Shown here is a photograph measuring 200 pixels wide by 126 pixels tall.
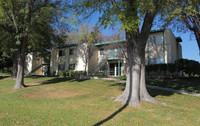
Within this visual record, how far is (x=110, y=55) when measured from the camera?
22297mm

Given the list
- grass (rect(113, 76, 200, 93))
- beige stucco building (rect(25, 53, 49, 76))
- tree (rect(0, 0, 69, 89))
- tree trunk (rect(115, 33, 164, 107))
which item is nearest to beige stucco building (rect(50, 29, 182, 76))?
beige stucco building (rect(25, 53, 49, 76))

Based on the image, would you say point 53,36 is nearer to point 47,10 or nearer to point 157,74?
point 47,10

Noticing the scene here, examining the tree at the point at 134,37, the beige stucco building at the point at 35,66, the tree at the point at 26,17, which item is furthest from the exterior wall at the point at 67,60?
the tree at the point at 134,37

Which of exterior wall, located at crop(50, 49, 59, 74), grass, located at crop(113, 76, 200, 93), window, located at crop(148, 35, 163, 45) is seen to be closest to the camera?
grass, located at crop(113, 76, 200, 93)

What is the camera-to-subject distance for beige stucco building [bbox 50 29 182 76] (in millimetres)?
18156

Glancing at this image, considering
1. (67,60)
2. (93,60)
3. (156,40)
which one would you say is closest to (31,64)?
(67,60)

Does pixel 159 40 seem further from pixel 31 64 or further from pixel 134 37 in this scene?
pixel 31 64

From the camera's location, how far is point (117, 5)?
7207 millimetres

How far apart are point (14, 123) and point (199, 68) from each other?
16.3 meters

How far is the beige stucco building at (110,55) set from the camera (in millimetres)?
18156

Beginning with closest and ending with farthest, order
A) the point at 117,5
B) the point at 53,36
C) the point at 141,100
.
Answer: the point at 117,5 → the point at 141,100 → the point at 53,36

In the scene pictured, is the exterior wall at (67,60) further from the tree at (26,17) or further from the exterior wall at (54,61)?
the tree at (26,17)

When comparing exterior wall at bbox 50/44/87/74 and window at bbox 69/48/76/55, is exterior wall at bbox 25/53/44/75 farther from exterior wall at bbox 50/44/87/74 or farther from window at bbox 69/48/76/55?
window at bbox 69/48/76/55

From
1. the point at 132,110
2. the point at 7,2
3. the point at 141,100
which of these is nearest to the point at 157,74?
the point at 141,100
